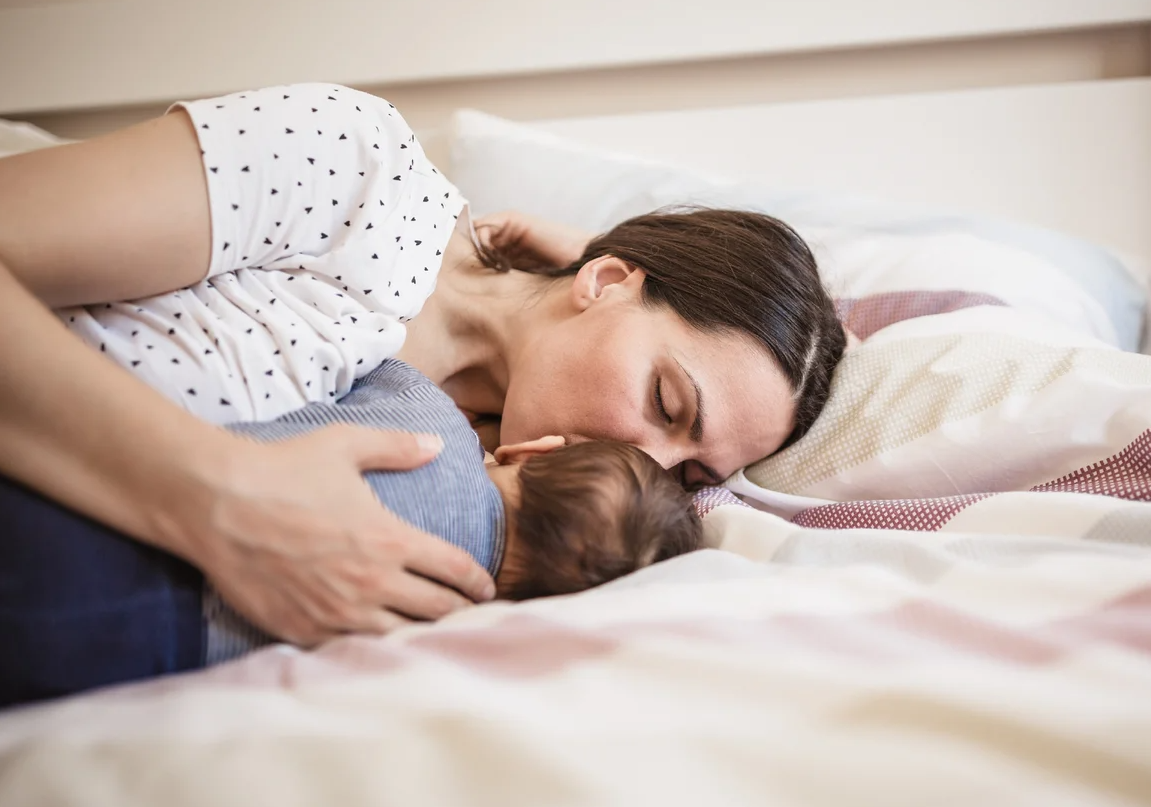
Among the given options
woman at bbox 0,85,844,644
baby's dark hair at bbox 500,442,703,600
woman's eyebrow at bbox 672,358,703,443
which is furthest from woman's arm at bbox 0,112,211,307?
woman's eyebrow at bbox 672,358,703,443

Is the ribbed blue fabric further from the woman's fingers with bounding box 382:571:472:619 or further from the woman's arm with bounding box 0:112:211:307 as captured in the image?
the woman's arm with bounding box 0:112:211:307

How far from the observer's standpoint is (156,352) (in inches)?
31.9

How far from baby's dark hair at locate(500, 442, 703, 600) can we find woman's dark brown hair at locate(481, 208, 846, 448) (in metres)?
0.27

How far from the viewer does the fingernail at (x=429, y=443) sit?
746mm

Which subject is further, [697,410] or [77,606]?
[697,410]

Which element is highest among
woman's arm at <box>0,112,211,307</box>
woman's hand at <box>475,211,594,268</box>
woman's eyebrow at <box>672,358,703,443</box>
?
woman's arm at <box>0,112,211,307</box>

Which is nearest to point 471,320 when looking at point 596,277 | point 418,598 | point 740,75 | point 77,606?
point 596,277

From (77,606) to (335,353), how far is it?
33cm

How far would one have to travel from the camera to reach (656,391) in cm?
99

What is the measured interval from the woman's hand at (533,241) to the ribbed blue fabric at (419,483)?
550mm

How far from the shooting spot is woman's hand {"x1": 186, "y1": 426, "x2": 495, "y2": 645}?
25.3 inches

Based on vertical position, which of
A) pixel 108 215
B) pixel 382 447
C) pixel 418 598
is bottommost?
pixel 418 598

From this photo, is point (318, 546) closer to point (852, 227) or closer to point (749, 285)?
point (749, 285)

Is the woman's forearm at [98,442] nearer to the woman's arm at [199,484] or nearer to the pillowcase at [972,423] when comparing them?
the woman's arm at [199,484]
